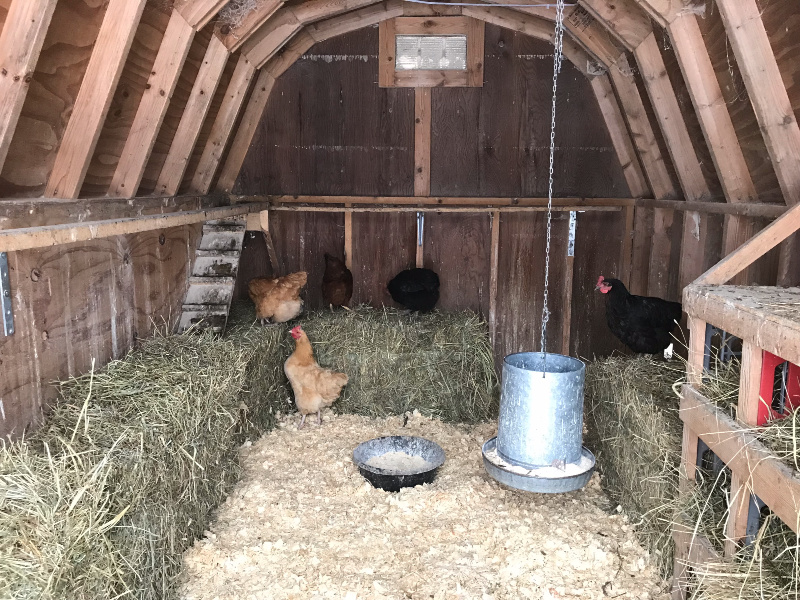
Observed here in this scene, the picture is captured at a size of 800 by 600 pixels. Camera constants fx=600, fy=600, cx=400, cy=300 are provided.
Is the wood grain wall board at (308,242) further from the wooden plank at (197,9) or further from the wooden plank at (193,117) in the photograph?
the wooden plank at (197,9)

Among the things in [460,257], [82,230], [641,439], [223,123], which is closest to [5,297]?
[82,230]

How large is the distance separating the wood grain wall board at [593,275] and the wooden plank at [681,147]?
1264 millimetres

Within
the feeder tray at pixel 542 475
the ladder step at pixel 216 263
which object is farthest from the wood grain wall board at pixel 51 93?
the feeder tray at pixel 542 475

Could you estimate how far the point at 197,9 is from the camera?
2664 millimetres

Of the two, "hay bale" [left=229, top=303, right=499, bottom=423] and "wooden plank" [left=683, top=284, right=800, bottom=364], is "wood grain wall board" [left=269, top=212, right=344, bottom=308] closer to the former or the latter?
"hay bale" [left=229, top=303, right=499, bottom=423]

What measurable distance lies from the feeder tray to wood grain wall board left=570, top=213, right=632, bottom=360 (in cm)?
262

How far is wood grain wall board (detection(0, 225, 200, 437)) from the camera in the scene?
2350 millimetres

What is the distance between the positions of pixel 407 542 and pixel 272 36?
318cm

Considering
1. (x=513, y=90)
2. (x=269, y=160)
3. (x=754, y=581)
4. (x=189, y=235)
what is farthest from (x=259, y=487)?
(x=513, y=90)

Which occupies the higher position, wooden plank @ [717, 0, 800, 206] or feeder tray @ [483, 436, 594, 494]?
wooden plank @ [717, 0, 800, 206]

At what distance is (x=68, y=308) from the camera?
2.70 m

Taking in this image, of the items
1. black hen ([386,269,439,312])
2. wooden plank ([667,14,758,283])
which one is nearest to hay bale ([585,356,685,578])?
wooden plank ([667,14,758,283])

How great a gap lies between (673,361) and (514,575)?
5.20ft

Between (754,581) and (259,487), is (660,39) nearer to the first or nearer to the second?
(754,581)
